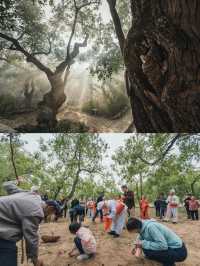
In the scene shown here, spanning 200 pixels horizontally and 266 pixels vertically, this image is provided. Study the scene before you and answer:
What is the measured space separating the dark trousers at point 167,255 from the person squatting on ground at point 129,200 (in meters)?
0.35

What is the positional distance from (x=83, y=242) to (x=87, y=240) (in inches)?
1.4

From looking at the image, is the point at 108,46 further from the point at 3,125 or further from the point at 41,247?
the point at 41,247

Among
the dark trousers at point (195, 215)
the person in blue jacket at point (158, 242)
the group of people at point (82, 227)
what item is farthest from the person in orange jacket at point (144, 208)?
the dark trousers at point (195, 215)

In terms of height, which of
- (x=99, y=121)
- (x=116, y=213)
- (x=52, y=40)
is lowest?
(x=116, y=213)

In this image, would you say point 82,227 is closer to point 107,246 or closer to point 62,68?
point 107,246

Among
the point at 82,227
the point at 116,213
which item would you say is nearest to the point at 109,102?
the point at 116,213

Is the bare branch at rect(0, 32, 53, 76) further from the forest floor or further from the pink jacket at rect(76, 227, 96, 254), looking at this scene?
the pink jacket at rect(76, 227, 96, 254)

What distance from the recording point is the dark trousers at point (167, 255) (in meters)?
3.12

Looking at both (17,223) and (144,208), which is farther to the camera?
(144,208)

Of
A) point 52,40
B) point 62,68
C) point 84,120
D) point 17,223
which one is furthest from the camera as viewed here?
point 52,40

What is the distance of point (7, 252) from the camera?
2932mm

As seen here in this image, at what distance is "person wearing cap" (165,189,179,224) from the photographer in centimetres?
335

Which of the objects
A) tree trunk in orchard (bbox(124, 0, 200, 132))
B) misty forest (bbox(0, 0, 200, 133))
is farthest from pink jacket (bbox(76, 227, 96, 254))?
misty forest (bbox(0, 0, 200, 133))

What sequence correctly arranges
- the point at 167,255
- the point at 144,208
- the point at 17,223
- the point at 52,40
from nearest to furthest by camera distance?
the point at 17,223 < the point at 167,255 < the point at 144,208 < the point at 52,40
